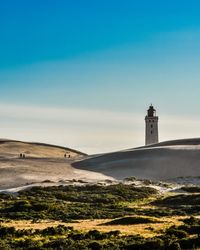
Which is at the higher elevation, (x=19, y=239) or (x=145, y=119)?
(x=145, y=119)

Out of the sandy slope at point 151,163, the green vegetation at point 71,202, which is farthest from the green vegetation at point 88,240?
the sandy slope at point 151,163

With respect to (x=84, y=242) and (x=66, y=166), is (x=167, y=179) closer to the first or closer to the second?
(x=66, y=166)

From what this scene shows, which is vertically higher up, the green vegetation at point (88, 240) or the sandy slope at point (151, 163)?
the sandy slope at point (151, 163)

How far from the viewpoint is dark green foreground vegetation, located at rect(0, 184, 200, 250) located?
76.9ft

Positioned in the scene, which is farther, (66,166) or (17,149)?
(17,149)

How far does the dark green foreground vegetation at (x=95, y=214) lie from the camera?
923 inches

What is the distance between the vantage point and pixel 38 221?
33.8 meters

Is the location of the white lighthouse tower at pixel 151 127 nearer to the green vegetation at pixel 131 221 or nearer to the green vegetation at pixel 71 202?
the green vegetation at pixel 71 202

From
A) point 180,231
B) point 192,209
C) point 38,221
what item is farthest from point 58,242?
point 192,209

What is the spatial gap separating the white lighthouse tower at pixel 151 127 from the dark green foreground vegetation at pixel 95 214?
67.7 metres

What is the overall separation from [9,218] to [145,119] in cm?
9332

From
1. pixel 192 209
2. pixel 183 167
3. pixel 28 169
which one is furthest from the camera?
pixel 183 167

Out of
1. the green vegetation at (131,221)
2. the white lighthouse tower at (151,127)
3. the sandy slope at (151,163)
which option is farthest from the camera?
the white lighthouse tower at (151,127)

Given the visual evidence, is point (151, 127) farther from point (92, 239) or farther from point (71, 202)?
point (92, 239)
